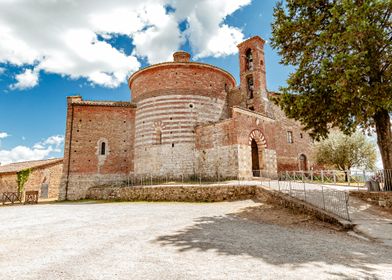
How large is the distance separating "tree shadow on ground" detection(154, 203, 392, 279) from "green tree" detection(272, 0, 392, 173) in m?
4.99

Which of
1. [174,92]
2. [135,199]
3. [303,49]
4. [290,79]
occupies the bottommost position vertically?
[135,199]

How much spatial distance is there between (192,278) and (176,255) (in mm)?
1166

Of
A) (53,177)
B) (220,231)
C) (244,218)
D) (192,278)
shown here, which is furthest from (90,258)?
(53,177)

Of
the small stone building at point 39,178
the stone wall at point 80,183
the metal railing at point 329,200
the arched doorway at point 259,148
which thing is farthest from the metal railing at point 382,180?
the small stone building at point 39,178

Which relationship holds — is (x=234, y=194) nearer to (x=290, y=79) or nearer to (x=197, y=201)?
(x=197, y=201)

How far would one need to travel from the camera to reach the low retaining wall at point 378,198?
885 centimetres

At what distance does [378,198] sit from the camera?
9.21 m

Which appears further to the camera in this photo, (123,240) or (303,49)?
(303,49)

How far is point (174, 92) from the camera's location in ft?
69.8

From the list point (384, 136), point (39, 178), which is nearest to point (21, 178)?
point (39, 178)

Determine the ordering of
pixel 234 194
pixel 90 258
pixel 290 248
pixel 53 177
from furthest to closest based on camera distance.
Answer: pixel 53 177
pixel 234 194
pixel 290 248
pixel 90 258

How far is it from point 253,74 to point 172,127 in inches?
359

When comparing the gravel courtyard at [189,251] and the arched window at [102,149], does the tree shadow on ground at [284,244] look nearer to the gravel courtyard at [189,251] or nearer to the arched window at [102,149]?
the gravel courtyard at [189,251]

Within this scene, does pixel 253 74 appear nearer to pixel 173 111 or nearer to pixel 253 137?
pixel 253 137
